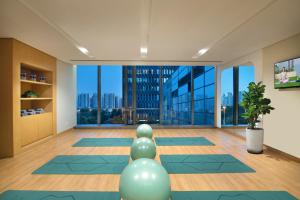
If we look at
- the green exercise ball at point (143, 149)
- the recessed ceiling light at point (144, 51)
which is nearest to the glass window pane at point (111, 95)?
the recessed ceiling light at point (144, 51)

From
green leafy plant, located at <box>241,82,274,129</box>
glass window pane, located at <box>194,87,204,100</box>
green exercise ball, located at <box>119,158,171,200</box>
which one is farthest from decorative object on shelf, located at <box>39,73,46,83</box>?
glass window pane, located at <box>194,87,204,100</box>

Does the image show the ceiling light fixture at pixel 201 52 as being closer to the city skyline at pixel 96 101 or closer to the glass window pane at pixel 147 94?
the glass window pane at pixel 147 94

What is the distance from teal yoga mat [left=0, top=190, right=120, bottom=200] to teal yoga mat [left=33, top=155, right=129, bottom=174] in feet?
2.66

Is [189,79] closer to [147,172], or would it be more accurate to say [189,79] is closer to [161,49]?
[161,49]

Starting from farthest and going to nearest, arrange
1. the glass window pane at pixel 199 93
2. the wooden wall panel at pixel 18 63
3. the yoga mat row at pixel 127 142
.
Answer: the glass window pane at pixel 199 93, the yoga mat row at pixel 127 142, the wooden wall panel at pixel 18 63

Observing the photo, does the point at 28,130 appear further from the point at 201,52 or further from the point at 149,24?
the point at 201,52

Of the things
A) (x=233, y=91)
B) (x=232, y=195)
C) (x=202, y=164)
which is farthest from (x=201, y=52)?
(x=232, y=195)

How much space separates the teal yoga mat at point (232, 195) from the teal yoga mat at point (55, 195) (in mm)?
932

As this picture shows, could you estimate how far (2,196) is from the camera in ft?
9.39

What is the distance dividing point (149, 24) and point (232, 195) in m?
3.25

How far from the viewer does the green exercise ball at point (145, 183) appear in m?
1.87

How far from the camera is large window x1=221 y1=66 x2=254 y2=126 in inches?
360

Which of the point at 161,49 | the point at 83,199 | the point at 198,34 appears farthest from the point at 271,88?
the point at 83,199

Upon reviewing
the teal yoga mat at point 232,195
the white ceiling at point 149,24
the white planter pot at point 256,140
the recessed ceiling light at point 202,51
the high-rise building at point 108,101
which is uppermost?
the recessed ceiling light at point 202,51
